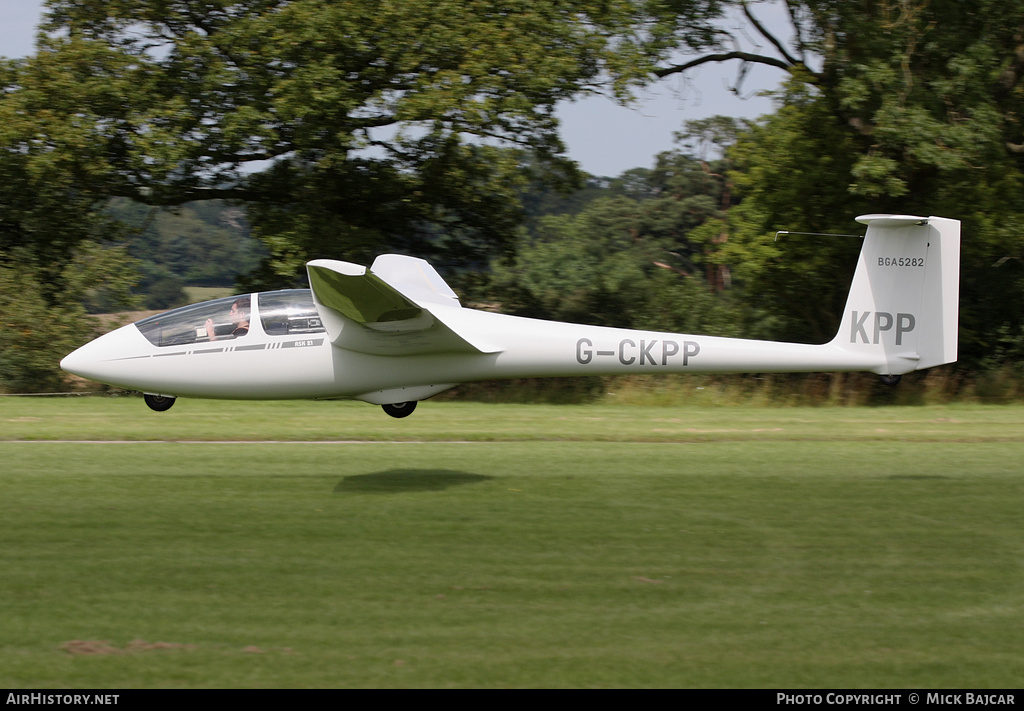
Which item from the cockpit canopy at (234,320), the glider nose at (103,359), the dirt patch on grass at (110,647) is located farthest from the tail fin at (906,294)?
the glider nose at (103,359)

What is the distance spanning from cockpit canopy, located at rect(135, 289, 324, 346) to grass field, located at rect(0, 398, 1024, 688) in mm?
2004

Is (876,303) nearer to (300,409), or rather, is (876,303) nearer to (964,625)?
(964,625)

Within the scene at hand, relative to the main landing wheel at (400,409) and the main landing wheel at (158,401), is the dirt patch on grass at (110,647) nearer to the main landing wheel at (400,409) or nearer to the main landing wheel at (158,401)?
the main landing wheel at (158,401)

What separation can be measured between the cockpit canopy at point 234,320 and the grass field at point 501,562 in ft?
6.57

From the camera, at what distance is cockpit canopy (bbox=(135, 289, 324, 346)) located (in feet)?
37.6

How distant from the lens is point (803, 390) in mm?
26312

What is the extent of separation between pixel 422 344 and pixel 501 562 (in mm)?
3399

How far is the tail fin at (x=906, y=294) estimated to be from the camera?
11.3 m

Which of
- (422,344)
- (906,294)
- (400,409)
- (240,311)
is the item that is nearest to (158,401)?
(240,311)

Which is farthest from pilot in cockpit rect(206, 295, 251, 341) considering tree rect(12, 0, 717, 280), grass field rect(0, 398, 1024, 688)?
tree rect(12, 0, 717, 280)

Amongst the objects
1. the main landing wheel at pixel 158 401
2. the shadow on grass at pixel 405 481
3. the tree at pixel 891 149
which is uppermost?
the tree at pixel 891 149

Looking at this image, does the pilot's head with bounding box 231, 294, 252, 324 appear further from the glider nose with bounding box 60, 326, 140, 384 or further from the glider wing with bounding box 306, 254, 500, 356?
the glider nose with bounding box 60, 326, 140, 384

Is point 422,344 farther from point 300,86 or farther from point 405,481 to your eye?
point 300,86
